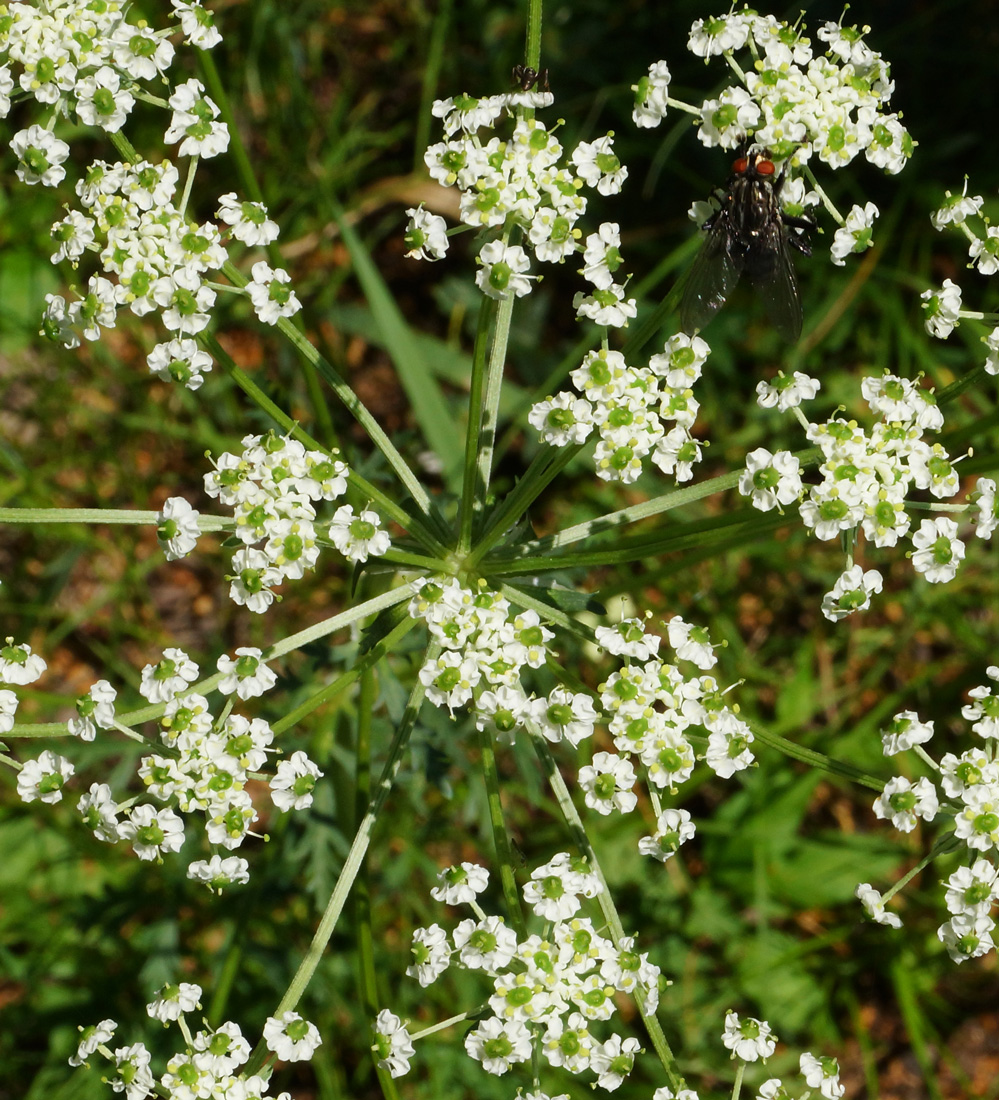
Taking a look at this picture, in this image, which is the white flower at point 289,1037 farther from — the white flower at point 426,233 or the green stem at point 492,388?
the white flower at point 426,233

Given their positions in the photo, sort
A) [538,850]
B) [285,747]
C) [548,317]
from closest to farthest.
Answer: [285,747]
[538,850]
[548,317]

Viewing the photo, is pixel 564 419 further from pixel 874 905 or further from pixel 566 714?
pixel 874 905

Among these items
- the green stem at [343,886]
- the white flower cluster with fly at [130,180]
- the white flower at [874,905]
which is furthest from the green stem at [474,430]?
the white flower at [874,905]

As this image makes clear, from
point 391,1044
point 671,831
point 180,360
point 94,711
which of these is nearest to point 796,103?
point 180,360

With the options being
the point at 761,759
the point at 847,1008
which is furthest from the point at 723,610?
the point at 847,1008

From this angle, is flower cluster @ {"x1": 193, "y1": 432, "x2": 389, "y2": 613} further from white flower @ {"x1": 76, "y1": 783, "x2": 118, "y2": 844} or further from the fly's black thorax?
the fly's black thorax

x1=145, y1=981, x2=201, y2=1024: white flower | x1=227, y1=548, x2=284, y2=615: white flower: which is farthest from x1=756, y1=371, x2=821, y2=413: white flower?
x1=145, y1=981, x2=201, y2=1024: white flower

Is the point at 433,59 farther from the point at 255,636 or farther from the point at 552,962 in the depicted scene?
the point at 552,962
